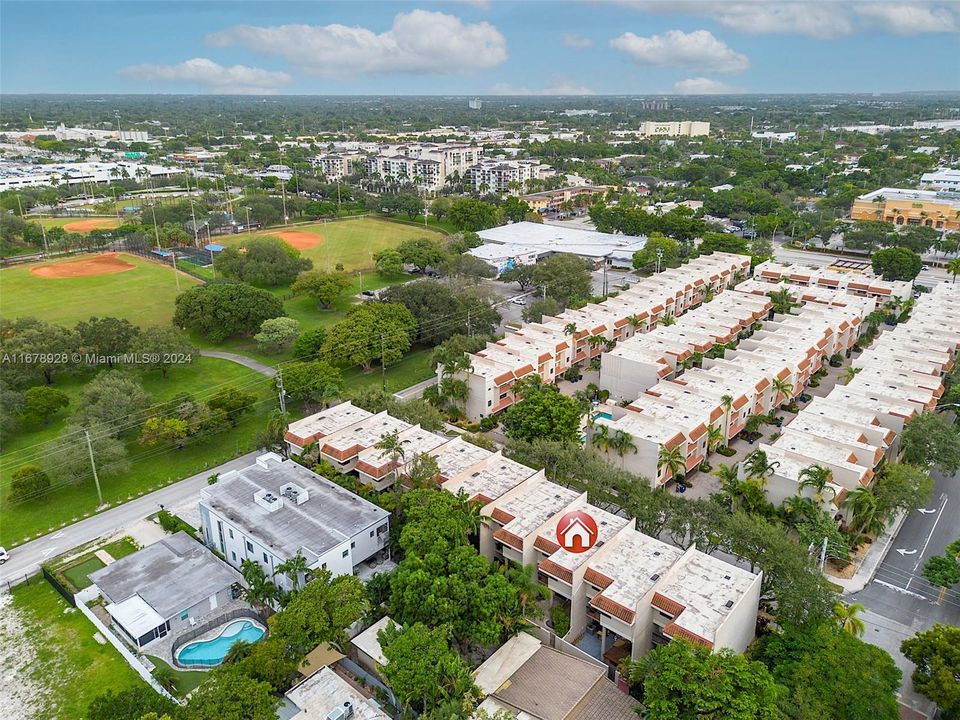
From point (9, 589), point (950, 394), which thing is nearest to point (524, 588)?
point (9, 589)

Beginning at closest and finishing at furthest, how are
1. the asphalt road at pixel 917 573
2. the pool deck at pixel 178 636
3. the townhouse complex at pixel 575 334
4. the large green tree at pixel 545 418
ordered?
1. the pool deck at pixel 178 636
2. the asphalt road at pixel 917 573
3. the large green tree at pixel 545 418
4. the townhouse complex at pixel 575 334

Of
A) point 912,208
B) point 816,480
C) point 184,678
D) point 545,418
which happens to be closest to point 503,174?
point 912,208

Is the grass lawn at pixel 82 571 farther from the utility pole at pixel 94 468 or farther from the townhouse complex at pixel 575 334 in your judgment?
the townhouse complex at pixel 575 334

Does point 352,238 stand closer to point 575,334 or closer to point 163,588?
point 575,334

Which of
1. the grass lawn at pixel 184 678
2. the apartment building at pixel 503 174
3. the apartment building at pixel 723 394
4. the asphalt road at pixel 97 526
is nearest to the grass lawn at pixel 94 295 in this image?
the asphalt road at pixel 97 526

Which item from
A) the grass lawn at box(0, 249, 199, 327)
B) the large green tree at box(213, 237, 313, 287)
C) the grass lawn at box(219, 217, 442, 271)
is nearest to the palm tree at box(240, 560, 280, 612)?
the grass lawn at box(0, 249, 199, 327)

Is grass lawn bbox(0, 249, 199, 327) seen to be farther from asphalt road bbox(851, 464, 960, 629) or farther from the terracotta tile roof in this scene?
asphalt road bbox(851, 464, 960, 629)
